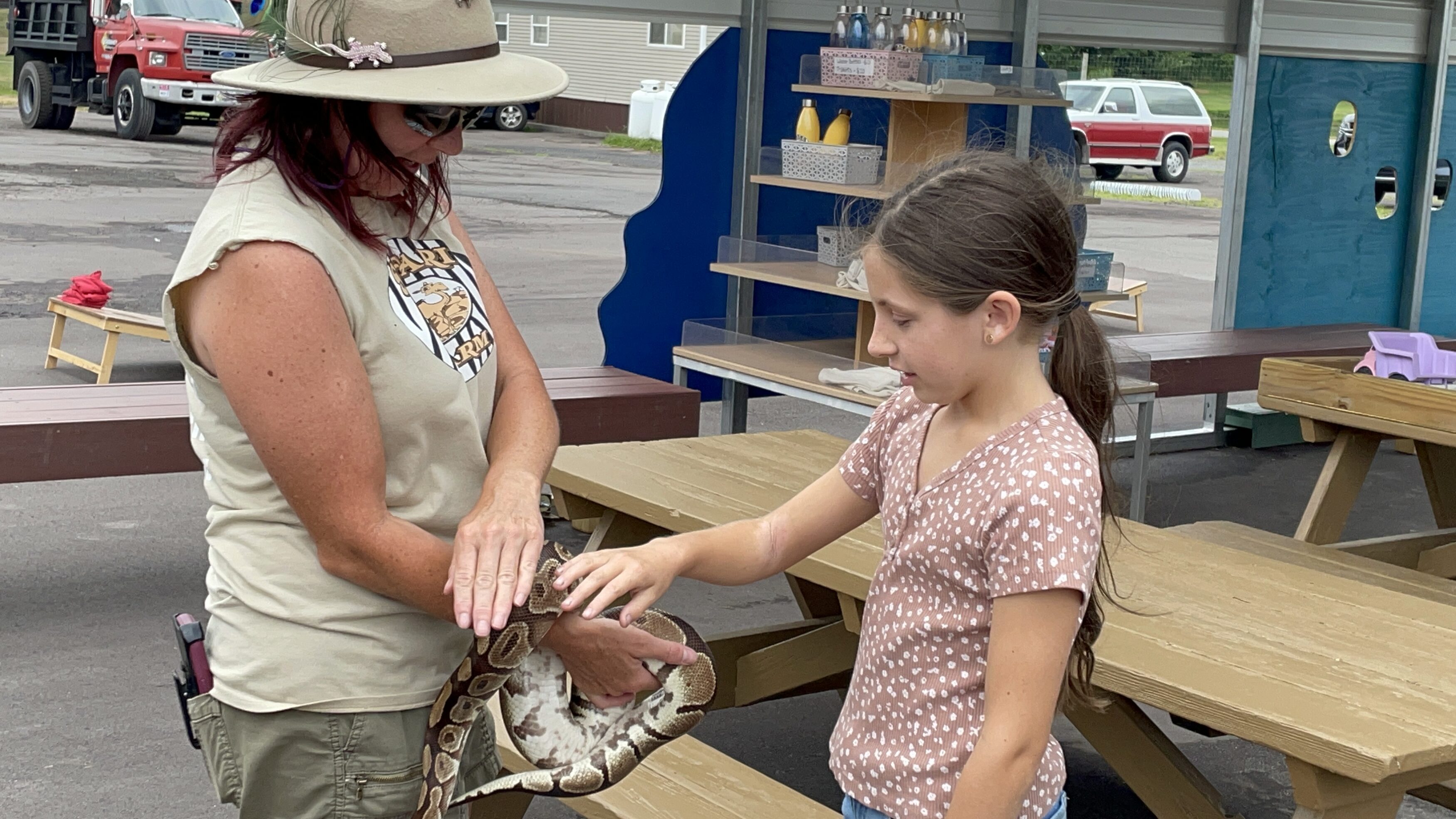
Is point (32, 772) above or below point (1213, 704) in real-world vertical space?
below

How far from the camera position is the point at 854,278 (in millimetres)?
6844

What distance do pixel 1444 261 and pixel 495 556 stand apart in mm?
9920

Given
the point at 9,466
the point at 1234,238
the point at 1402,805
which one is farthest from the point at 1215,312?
the point at 9,466

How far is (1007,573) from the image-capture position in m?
1.86

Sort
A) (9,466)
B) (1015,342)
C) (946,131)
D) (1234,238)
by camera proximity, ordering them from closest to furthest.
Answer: (1015,342) < (9,466) < (946,131) < (1234,238)

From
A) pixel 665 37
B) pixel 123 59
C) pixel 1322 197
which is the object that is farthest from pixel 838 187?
pixel 665 37

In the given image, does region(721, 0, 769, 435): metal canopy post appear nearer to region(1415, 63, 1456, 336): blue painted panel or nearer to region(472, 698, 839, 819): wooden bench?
region(472, 698, 839, 819): wooden bench

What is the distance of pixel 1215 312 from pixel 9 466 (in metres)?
6.82

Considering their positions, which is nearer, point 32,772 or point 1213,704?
point 1213,704

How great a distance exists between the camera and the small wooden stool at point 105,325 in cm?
873

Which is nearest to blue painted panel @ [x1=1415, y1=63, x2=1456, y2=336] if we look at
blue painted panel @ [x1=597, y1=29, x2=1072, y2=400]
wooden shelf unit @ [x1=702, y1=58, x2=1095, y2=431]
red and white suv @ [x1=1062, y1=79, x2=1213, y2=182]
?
blue painted panel @ [x1=597, y1=29, x2=1072, y2=400]

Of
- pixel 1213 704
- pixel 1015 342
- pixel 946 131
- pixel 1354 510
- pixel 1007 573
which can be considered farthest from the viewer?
pixel 1354 510

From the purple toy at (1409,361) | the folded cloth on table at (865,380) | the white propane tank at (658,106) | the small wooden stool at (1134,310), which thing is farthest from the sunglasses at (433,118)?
the white propane tank at (658,106)

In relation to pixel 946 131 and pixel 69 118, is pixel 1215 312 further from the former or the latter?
pixel 69 118
